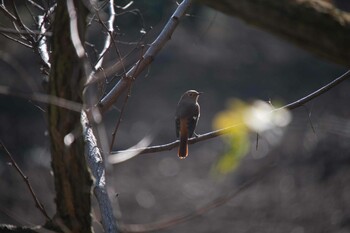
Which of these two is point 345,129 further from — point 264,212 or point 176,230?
point 264,212

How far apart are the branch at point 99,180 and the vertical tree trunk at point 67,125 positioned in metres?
0.16

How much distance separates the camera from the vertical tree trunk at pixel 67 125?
7.41ft

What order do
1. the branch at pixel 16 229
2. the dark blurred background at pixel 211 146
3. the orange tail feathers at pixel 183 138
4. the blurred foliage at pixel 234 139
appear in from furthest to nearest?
the dark blurred background at pixel 211 146 → the orange tail feathers at pixel 183 138 → the branch at pixel 16 229 → the blurred foliage at pixel 234 139

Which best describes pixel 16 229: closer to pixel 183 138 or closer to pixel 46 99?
pixel 46 99

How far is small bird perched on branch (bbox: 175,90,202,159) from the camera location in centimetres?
624

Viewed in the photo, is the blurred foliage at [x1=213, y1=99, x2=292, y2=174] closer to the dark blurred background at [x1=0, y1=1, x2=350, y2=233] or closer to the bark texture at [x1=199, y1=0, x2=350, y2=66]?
the bark texture at [x1=199, y1=0, x2=350, y2=66]

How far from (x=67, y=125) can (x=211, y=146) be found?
996 centimetres

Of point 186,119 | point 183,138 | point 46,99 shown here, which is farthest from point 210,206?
point 186,119

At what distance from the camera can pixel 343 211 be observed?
9203mm

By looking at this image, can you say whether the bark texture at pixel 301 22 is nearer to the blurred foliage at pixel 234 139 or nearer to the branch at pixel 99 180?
the blurred foliage at pixel 234 139

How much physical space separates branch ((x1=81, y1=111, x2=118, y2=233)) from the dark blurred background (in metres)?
3.03

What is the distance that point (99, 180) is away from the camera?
9.61 feet

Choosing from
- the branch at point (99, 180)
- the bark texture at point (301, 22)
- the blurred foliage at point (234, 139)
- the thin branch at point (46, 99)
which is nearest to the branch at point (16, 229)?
the branch at point (99, 180)

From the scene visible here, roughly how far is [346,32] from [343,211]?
754 centimetres
